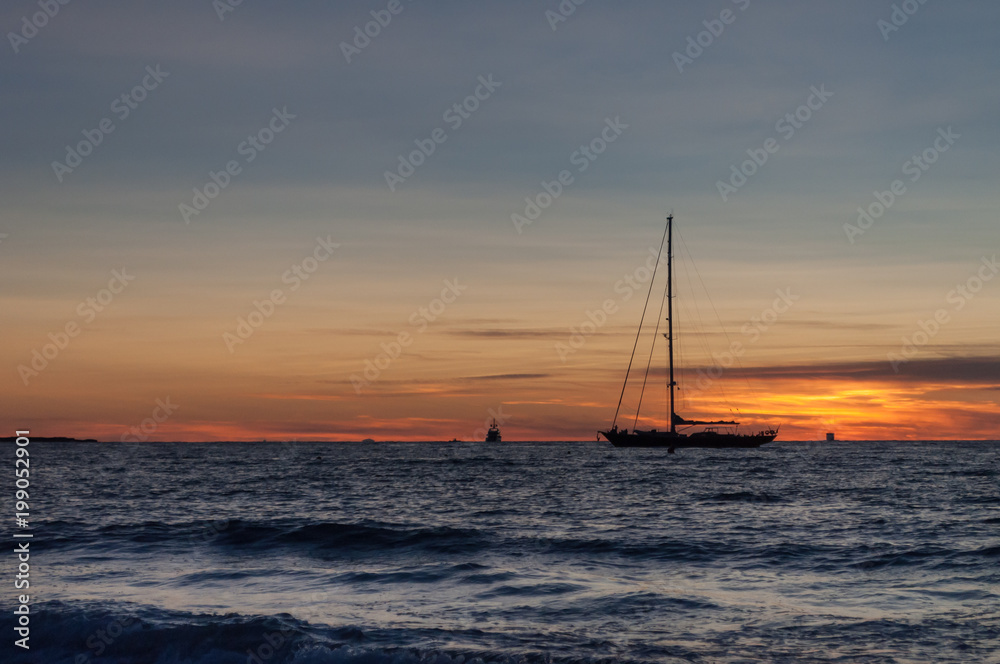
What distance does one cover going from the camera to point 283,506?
137 feet

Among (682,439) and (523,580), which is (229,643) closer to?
(523,580)

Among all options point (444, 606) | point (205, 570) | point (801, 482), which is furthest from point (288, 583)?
point (801, 482)

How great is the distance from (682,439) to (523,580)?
94927mm

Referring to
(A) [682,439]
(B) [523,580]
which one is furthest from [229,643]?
(A) [682,439]

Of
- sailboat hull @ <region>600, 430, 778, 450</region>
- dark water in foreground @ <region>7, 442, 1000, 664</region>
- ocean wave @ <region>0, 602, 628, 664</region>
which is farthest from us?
sailboat hull @ <region>600, 430, 778, 450</region>


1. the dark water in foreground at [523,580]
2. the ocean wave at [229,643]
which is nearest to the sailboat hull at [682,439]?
the dark water in foreground at [523,580]

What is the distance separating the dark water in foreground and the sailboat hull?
69.4 m

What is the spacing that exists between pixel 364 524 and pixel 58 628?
678 inches

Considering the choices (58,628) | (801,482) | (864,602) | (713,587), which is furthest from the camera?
(801,482)

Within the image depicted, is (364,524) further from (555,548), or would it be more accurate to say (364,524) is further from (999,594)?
(999,594)

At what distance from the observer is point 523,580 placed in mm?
20672

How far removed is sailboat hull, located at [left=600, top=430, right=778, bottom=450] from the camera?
112m

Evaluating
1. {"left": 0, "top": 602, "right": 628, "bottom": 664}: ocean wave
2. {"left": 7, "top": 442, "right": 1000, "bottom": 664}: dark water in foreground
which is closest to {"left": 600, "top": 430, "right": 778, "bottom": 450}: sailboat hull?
{"left": 7, "top": 442, "right": 1000, "bottom": 664}: dark water in foreground

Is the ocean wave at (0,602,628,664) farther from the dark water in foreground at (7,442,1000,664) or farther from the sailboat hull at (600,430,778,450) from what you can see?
the sailboat hull at (600,430,778,450)
